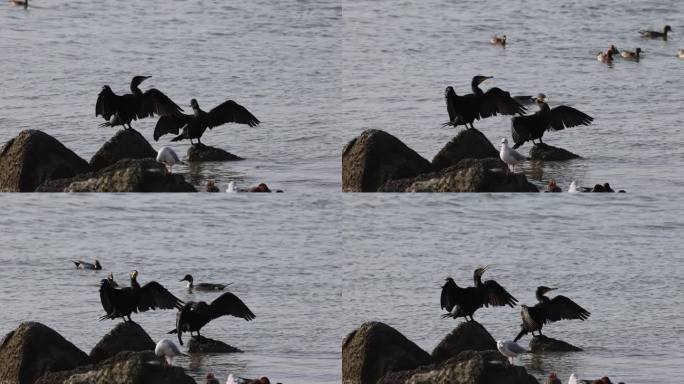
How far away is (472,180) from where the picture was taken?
14.3m

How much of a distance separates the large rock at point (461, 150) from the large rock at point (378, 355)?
248cm

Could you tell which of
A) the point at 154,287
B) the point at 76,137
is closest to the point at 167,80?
the point at 76,137

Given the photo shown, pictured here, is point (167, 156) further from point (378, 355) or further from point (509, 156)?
point (378, 355)

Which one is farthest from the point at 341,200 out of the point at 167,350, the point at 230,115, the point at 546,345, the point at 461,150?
the point at 167,350

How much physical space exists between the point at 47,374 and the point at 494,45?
1574cm

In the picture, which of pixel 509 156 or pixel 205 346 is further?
pixel 509 156

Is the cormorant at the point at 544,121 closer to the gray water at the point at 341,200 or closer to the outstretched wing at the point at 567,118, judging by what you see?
the outstretched wing at the point at 567,118

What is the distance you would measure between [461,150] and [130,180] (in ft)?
11.0

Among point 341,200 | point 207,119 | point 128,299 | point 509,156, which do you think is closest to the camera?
point 128,299

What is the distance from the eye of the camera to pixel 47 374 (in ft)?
44.5

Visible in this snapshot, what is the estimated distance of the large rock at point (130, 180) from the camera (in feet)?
47.9

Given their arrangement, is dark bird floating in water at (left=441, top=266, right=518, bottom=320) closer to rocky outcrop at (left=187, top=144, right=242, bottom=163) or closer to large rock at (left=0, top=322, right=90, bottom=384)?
large rock at (left=0, top=322, right=90, bottom=384)

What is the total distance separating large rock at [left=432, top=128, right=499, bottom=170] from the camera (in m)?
15.4

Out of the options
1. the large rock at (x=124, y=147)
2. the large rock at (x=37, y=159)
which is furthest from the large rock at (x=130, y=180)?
the large rock at (x=124, y=147)
